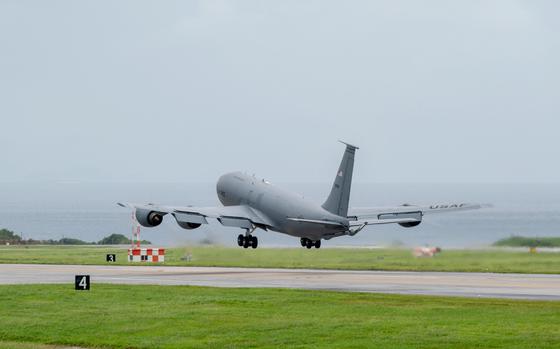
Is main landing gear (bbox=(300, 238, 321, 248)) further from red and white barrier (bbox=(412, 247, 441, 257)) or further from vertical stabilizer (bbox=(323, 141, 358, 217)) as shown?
red and white barrier (bbox=(412, 247, 441, 257))

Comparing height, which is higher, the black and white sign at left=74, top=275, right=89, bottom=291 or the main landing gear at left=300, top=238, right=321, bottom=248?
the main landing gear at left=300, top=238, right=321, bottom=248

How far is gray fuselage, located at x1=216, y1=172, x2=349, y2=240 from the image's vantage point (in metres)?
76.0

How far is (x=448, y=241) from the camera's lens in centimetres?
7300

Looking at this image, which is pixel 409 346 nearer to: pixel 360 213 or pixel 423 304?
pixel 423 304

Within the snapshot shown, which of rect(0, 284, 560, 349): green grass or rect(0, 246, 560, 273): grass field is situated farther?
rect(0, 246, 560, 273): grass field

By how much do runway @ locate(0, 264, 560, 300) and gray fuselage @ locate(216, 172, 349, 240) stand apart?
3749 millimetres

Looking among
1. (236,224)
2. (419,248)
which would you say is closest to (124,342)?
(419,248)

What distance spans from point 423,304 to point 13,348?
18.0m

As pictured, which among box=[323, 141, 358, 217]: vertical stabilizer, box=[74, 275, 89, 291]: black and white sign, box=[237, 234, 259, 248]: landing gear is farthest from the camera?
box=[237, 234, 259, 248]: landing gear

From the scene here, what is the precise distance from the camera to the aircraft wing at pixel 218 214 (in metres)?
78.8

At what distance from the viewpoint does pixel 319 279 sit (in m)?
63.3

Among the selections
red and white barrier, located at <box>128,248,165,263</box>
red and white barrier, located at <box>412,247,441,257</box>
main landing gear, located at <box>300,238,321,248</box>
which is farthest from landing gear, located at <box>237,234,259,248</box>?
red and white barrier, located at <box>412,247,441,257</box>

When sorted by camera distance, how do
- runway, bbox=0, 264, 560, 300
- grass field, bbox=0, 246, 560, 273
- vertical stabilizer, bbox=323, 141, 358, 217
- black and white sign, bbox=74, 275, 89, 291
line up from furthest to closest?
vertical stabilizer, bbox=323, 141, 358, 217
grass field, bbox=0, 246, 560, 273
runway, bbox=0, 264, 560, 300
black and white sign, bbox=74, 275, 89, 291

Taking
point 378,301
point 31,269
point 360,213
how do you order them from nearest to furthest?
point 378,301 → point 31,269 → point 360,213
